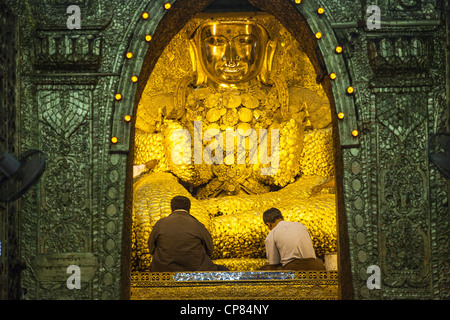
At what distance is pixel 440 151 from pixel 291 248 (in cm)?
223

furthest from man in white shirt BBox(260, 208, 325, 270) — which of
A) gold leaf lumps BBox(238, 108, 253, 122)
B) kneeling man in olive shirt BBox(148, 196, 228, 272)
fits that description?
gold leaf lumps BBox(238, 108, 253, 122)

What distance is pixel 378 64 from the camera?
668 centimetres

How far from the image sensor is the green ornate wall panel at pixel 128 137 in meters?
6.59

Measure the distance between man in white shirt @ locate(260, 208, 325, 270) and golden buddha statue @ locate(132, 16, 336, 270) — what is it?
58.6 inches

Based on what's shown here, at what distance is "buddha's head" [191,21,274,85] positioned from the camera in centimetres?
999

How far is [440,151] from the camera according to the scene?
6375mm

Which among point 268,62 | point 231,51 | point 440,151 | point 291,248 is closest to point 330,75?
point 440,151

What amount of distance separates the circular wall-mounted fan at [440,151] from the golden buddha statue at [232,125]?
349cm

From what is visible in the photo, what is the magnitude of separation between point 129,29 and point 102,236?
1606 mm

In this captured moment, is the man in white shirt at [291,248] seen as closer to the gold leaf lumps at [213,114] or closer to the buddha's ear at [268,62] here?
Result: the gold leaf lumps at [213,114]

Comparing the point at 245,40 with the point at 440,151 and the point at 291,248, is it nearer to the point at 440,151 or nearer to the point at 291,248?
the point at 291,248

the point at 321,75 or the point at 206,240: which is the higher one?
the point at 321,75

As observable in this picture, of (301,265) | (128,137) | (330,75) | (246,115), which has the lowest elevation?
(301,265)

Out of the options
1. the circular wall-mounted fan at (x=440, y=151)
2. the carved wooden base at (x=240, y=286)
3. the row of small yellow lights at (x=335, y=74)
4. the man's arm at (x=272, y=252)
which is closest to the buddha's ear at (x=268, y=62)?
the man's arm at (x=272, y=252)
